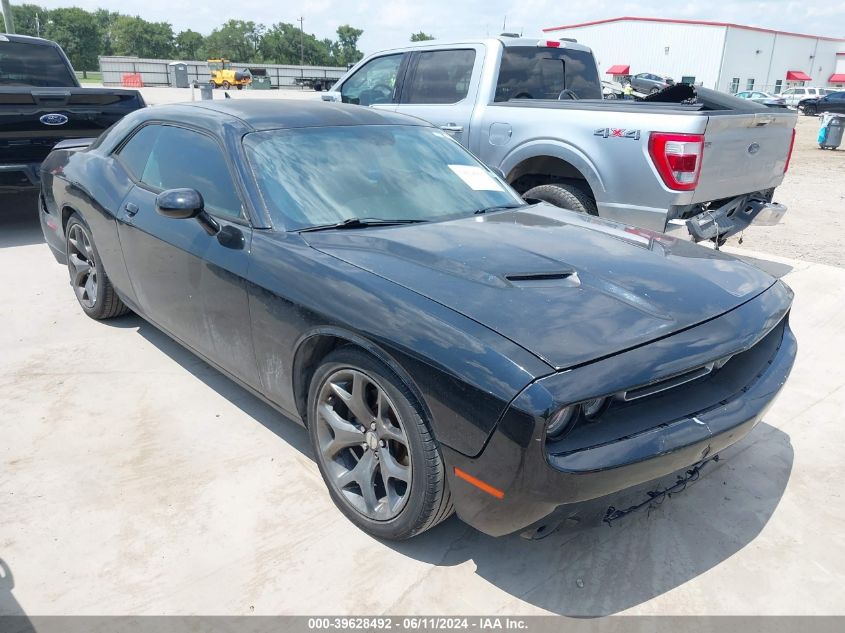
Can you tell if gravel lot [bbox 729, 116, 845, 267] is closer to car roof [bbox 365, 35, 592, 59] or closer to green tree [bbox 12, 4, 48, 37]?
car roof [bbox 365, 35, 592, 59]

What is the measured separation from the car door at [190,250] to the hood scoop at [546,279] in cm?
118

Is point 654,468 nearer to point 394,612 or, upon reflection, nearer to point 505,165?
point 394,612

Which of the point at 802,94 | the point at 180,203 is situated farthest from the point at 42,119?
the point at 802,94

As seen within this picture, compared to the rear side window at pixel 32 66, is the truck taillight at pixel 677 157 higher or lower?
lower

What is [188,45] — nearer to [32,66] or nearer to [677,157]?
[32,66]

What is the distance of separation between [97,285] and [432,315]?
10.2 feet

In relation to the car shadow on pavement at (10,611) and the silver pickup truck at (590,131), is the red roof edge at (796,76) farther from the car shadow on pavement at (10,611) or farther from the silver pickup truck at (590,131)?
the car shadow on pavement at (10,611)

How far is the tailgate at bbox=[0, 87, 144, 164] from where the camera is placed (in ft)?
20.3

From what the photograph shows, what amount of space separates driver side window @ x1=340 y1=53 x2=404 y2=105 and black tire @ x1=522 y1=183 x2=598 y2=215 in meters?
2.21

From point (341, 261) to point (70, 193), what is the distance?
2.80m

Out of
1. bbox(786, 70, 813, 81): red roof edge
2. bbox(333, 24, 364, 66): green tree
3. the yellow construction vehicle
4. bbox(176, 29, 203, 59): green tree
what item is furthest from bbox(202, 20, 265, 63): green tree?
bbox(786, 70, 813, 81): red roof edge

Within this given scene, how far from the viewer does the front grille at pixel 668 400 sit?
6.76 ft

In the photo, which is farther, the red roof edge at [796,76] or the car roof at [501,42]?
the red roof edge at [796,76]

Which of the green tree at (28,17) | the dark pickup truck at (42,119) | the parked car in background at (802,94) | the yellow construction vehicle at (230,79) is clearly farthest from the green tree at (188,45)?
the dark pickup truck at (42,119)
